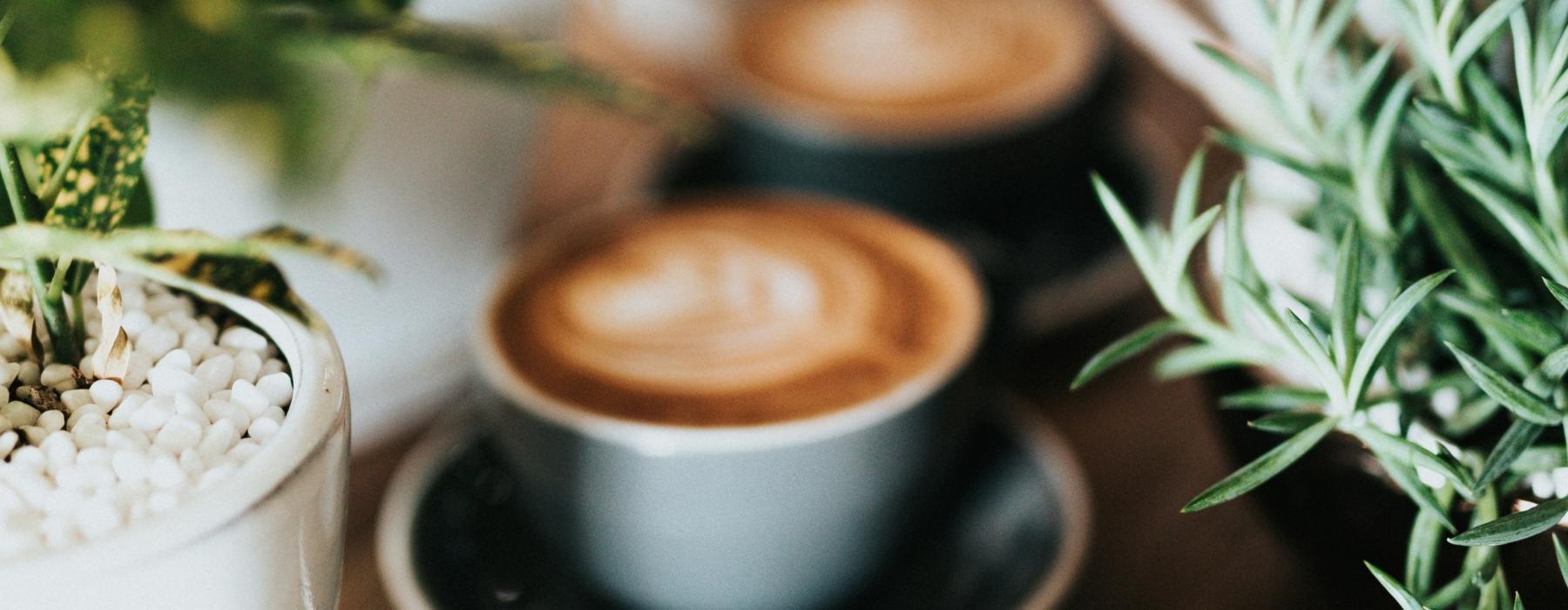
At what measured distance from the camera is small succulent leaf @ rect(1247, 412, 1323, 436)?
0.26 m

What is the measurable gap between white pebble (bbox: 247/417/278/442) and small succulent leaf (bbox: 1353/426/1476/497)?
0.22m

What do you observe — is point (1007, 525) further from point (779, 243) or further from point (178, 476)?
point (178, 476)

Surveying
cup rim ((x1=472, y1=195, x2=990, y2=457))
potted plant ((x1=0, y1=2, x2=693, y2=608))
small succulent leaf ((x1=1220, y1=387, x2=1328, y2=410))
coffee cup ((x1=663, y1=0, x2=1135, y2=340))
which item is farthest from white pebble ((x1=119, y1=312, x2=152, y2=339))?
coffee cup ((x1=663, y1=0, x2=1135, y2=340))

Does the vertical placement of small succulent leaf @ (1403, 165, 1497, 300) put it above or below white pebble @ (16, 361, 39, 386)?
above

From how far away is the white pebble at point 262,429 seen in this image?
0.23m

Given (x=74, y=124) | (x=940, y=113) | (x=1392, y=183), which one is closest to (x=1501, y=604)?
(x=1392, y=183)

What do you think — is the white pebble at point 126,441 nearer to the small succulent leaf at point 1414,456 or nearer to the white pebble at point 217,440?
the white pebble at point 217,440

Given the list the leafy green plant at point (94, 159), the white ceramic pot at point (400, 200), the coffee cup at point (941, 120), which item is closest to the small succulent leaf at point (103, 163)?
the leafy green plant at point (94, 159)

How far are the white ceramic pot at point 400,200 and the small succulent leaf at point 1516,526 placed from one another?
0.35 m

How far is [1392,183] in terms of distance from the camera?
0.31 metres

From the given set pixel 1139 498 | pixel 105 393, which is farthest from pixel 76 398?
pixel 1139 498

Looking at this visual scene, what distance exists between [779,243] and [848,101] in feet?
0.67

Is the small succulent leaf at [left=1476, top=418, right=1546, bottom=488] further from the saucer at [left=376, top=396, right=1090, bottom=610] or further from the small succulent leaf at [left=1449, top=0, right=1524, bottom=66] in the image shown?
the saucer at [left=376, top=396, right=1090, bottom=610]

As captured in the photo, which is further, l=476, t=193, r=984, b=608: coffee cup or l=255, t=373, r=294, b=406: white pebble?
l=476, t=193, r=984, b=608: coffee cup
